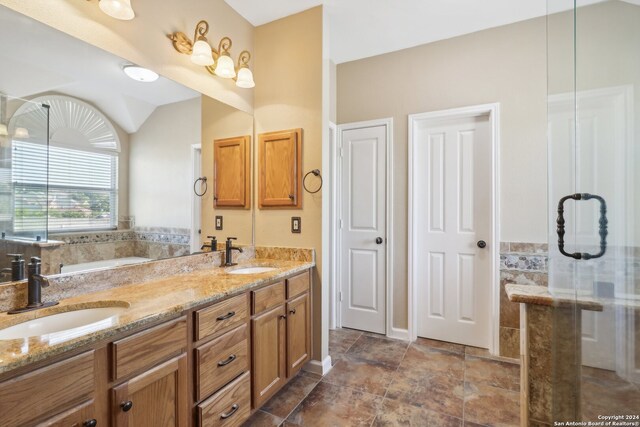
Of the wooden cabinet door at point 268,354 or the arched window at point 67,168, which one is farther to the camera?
the wooden cabinet door at point 268,354

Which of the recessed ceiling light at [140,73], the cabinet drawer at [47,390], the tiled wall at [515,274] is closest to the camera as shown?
the cabinet drawer at [47,390]

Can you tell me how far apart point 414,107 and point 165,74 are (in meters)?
2.10

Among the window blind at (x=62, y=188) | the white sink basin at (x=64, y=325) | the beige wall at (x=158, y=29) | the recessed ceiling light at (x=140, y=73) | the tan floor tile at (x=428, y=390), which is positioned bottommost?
the tan floor tile at (x=428, y=390)

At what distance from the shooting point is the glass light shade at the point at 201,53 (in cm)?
192

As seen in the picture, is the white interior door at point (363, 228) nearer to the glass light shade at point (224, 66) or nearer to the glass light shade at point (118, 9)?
the glass light shade at point (224, 66)

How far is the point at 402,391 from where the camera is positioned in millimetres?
2066

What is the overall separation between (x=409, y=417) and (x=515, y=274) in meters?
1.48

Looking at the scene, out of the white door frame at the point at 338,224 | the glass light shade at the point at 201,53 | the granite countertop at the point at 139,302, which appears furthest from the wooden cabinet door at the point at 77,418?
the white door frame at the point at 338,224

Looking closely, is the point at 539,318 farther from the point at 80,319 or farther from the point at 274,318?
the point at 80,319

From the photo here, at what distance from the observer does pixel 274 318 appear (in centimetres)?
187

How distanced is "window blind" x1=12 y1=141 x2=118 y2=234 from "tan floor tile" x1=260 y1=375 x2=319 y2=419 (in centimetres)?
142

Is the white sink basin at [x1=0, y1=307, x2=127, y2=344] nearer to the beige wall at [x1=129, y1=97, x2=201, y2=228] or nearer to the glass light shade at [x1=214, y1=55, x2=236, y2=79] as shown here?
the beige wall at [x1=129, y1=97, x2=201, y2=228]

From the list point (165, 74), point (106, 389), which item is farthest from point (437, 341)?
point (165, 74)

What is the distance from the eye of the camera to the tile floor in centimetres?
179
